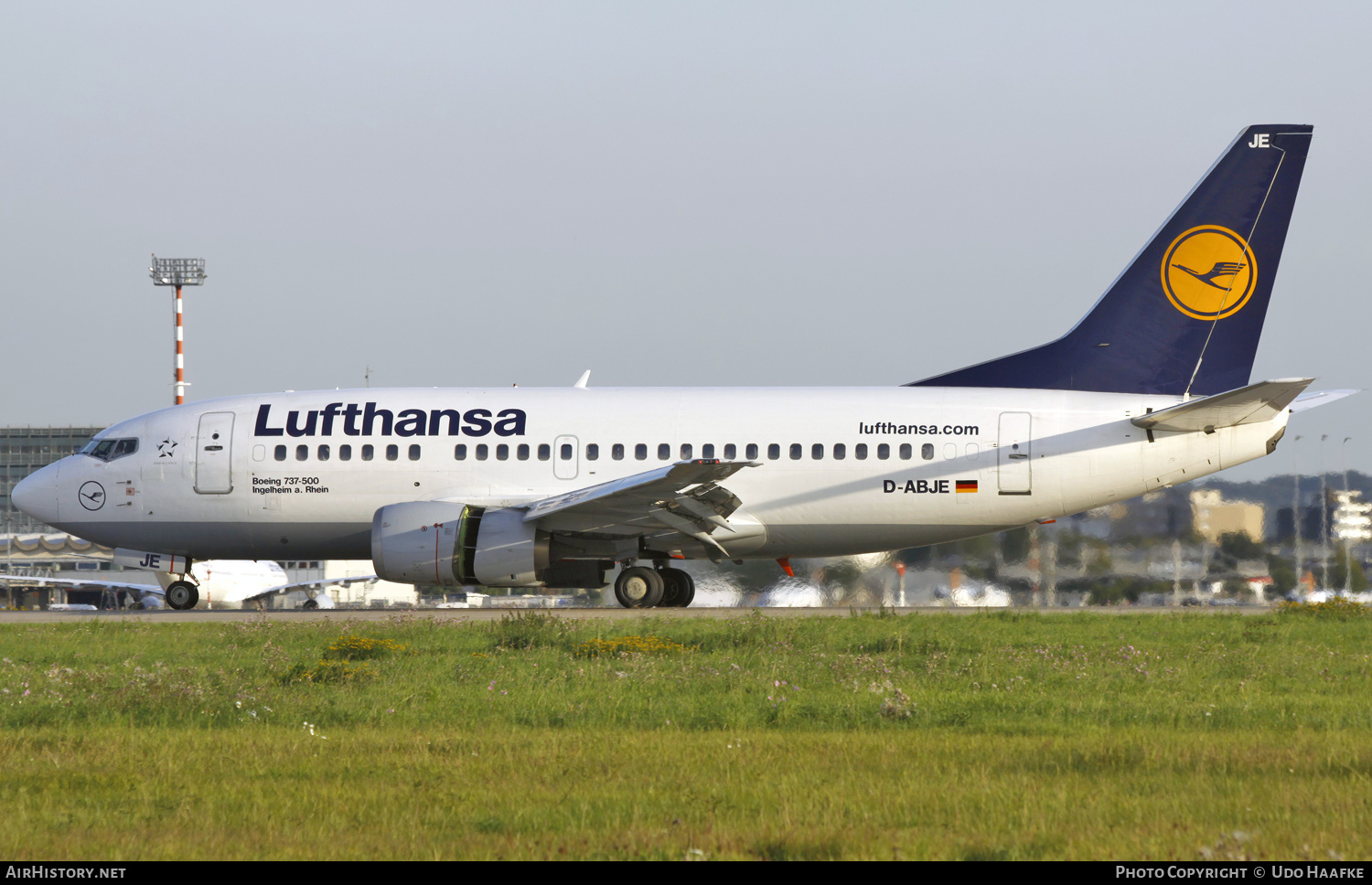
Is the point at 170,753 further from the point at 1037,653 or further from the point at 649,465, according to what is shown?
the point at 649,465

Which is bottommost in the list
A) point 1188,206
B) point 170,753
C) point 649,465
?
point 170,753

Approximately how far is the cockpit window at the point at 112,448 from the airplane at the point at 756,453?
30 cm

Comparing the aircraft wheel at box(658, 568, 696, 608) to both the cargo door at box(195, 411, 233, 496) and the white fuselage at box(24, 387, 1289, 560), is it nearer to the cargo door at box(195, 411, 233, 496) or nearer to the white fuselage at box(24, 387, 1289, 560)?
the white fuselage at box(24, 387, 1289, 560)

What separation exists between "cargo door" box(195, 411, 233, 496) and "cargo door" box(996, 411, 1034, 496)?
547 inches

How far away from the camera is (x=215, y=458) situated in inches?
948

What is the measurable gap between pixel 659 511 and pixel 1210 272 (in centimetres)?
1043

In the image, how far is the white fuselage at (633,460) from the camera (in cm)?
2239

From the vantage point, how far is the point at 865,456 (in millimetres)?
22828

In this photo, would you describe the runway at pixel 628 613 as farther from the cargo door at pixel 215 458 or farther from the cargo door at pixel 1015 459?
the cargo door at pixel 215 458

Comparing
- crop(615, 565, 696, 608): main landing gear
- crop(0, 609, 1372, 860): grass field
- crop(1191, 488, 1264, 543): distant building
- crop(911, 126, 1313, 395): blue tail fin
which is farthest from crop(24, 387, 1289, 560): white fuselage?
crop(0, 609, 1372, 860): grass field

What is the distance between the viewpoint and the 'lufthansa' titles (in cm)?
2362
